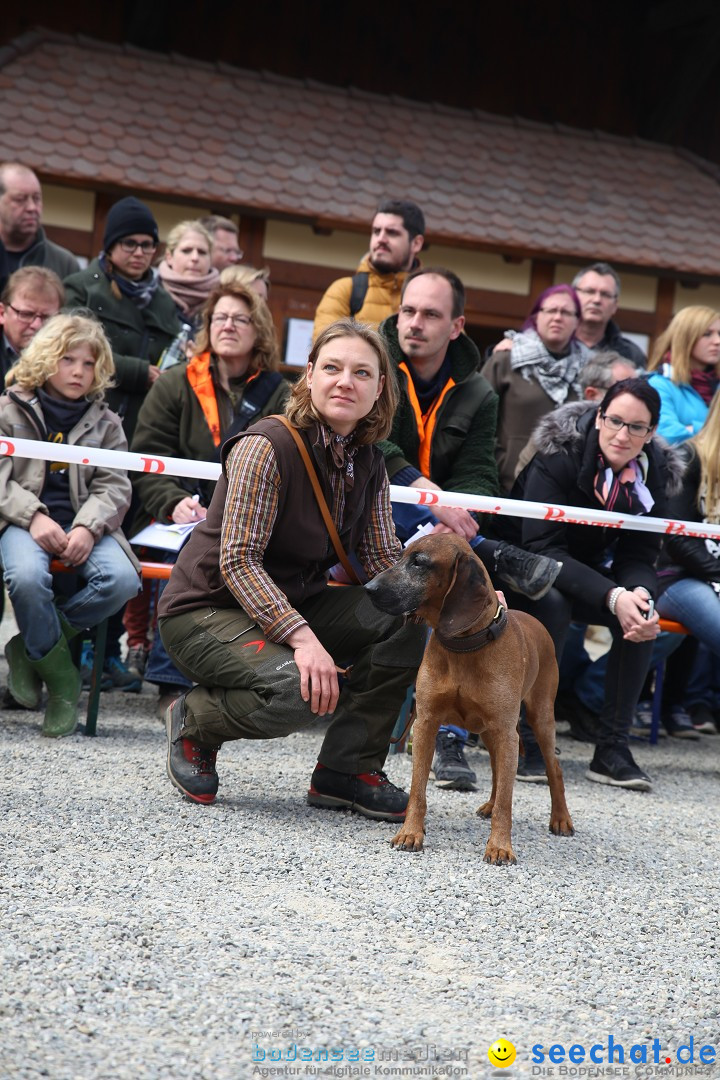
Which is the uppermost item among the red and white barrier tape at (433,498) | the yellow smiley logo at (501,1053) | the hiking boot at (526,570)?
the red and white barrier tape at (433,498)

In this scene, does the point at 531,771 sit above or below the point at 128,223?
below

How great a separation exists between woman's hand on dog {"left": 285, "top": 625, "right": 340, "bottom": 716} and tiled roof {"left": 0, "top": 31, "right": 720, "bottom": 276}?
8741mm

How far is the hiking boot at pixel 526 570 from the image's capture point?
213 inches

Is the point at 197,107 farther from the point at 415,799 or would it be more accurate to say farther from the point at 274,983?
the point at 274,983

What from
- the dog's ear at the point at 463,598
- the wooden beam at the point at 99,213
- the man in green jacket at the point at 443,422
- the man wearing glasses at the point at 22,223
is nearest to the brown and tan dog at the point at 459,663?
the dog's ear at the point at 463,598

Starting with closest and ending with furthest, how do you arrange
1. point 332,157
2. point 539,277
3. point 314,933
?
point 314,933, point 332,157, point 539,277

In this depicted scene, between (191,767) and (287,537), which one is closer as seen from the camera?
(287,537)

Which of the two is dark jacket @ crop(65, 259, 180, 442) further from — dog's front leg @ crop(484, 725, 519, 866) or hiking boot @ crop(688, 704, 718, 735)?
hiking boot @ crop(688, 704, 718, 735)

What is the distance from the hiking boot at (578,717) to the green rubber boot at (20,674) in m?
2.98

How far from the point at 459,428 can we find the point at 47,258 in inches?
117

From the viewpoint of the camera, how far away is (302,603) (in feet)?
14.5

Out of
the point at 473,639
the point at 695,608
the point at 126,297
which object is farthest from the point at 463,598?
the point at 126,297

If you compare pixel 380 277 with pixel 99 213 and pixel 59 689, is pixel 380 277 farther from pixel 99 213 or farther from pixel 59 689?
pixel 99 213

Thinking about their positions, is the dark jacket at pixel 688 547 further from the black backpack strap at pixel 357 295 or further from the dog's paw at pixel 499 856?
the dog's paw at pixel 499 856
